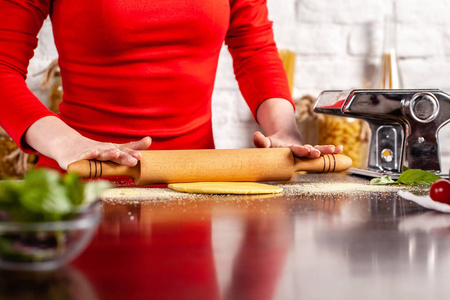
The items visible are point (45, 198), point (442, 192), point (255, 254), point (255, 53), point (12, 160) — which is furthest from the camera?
point (12, 160)

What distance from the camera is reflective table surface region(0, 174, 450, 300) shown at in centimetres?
31

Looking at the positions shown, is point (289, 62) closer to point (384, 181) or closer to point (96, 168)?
point (384, 181)

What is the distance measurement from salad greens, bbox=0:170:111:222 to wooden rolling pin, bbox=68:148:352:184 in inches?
18.1

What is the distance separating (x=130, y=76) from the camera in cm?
101

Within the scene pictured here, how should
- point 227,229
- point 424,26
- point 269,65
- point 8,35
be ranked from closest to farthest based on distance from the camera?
point 227,229, point 8,35, point 269,65, point 424,26

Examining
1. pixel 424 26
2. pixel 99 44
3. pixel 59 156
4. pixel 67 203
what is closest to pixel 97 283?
pixel 67 203

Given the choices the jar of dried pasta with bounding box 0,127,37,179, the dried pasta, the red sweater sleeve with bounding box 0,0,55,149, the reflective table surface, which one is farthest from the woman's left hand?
the jar of dried pasta with bounding box 0,127,37,179

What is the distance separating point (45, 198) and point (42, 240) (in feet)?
0.10

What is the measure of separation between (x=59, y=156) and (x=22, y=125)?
10 cm

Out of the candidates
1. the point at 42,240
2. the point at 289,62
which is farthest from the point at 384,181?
the point at 289,62

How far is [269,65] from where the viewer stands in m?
1.18

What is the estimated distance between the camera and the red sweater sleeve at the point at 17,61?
87 cm

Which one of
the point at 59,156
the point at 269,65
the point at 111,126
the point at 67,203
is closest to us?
the point at 67,203

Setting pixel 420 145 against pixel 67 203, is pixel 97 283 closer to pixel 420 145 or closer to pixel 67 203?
pixel 67 203
